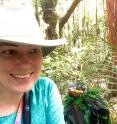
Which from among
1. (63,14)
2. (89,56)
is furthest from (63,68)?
(63,14)

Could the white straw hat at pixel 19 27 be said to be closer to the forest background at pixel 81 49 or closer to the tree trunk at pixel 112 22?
the forest background at pixel 81 49

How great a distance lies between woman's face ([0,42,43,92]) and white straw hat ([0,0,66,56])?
63 millimetres

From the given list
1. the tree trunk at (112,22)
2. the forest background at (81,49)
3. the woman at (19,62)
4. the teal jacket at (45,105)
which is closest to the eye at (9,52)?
the woman at (19,62)

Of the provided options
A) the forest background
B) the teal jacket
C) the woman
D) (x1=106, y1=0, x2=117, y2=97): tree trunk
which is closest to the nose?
the woman

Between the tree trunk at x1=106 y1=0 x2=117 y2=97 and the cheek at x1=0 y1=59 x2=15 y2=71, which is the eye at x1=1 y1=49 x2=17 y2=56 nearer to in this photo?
the cheek at x1=0 y1=59 x2=15 y2=71

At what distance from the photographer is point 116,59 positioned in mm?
3510

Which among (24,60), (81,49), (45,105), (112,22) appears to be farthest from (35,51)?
(81,49)

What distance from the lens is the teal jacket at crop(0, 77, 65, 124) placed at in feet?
5.67

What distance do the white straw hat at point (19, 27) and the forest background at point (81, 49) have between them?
5.73 feet

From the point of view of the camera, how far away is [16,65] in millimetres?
1534

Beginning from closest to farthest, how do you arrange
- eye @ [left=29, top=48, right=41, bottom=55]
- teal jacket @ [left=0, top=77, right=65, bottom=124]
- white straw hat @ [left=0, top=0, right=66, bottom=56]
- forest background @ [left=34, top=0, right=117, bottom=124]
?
white straw hat @ [left=0, top=0, right=66, bottom=56] < eye @ [left=29, top=48, right=41, bottom=55] < teal jacket @ [left=0, top=77, right=65, bottom=124] < forest background @ [left=34, top=0, right=117, bottom=124]

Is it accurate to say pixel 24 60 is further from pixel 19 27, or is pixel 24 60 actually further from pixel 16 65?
pixel 19 27

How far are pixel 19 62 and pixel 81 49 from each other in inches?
121

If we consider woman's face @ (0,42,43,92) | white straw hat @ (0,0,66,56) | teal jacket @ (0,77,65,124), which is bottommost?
teal jacket @ (0,77,65,124)
